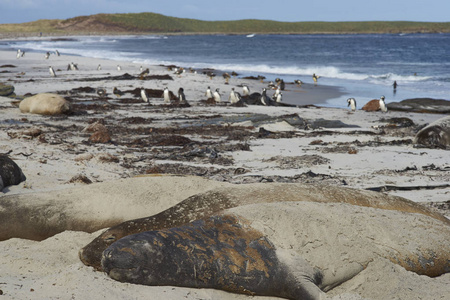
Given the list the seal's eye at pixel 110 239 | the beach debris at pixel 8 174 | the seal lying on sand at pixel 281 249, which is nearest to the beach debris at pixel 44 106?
the beach debris at pixel 8 174

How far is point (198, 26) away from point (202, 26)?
161 centimetres

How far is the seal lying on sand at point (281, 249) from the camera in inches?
135

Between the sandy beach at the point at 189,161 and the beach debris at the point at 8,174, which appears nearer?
the sandy beach at the point at 189,161

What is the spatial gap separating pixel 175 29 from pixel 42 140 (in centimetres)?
16712

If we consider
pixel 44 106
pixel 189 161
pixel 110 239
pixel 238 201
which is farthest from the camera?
pixel 44 106

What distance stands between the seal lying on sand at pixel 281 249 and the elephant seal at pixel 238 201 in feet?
0.61

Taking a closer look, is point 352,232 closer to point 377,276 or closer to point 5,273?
point 377,276

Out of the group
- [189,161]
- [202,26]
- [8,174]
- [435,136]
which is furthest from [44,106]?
[202,26]

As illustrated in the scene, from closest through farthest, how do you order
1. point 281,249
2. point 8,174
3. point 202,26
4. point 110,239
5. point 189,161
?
point 281,249
point 110,239
point 8,174
point 189,161
point 202,26

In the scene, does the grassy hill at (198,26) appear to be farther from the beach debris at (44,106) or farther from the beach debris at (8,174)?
the beach debris at (8,174)

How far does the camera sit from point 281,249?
3812 mm

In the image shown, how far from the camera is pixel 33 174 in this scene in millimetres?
6766

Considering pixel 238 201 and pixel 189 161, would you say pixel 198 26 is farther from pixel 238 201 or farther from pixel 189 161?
pixel 238 201

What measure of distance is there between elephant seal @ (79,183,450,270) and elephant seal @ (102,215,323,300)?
49 cm
